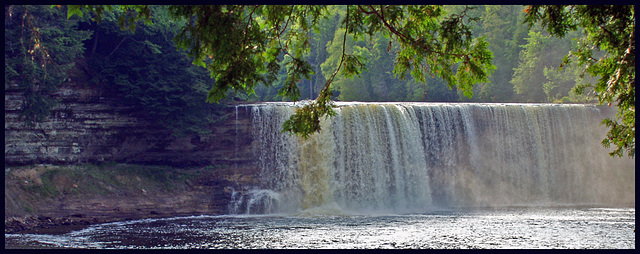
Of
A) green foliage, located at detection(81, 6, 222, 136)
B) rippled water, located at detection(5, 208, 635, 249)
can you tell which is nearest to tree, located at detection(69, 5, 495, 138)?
rippled water, located at detection(5, 208, 635, 249)

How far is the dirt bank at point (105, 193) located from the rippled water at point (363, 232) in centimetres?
169

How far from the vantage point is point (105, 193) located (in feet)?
83.0

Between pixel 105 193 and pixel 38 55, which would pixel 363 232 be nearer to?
pixel 105 193

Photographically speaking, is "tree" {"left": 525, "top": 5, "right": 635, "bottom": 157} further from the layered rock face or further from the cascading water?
the layered rock face

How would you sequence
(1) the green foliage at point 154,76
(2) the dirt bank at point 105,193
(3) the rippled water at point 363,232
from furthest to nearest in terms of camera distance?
(1) the green foliage at point 154,76 → (2) the dirt bank at point 105,193 → (3) the rippled water at point 363,232

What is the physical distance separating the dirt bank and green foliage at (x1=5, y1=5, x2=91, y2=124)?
7.99 ft

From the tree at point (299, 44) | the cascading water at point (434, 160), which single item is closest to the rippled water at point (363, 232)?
the cascading water at point (434, 160)

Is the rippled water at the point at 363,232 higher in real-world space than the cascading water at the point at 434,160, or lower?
lower

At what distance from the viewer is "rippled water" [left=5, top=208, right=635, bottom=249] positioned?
1661 centimetres

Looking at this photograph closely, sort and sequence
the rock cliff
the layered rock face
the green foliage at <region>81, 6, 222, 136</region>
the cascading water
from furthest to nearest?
the cascading water < the green foliage at <region>81, 6, 222, 136</region> < the layered rock face < the rock cliff

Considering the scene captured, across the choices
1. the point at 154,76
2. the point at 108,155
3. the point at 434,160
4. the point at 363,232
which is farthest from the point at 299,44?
the point at 434,160

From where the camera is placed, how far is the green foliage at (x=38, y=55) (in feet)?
76.9

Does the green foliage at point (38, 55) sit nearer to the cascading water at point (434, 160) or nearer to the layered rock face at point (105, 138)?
the layered rock face at point (105, 138)
